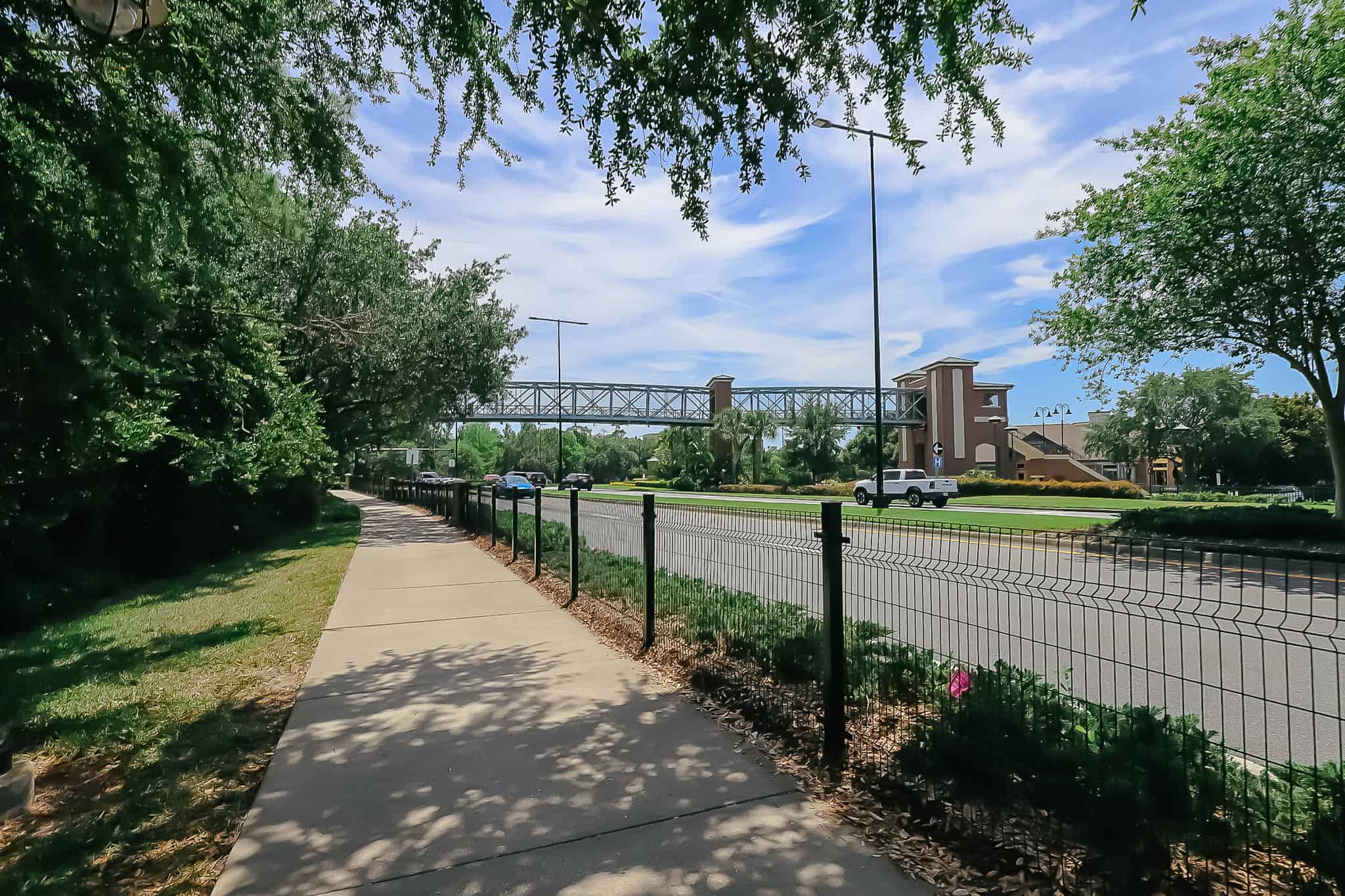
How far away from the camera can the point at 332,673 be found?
6234mm

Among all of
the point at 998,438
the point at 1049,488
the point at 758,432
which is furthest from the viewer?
the point at 758,432

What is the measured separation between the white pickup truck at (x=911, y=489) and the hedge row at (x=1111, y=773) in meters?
28.1

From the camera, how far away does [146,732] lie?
4.88 metres

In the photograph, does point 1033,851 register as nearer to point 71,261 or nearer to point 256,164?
point 71,261

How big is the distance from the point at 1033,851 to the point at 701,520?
13.9 ft

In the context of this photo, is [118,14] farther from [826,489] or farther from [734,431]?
[734,431]

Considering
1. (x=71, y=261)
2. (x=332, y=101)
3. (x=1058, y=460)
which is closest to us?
(x=71, y=261)

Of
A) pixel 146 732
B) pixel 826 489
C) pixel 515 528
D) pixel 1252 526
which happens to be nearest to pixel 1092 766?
pixel 146 732

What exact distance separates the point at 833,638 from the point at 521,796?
189cm

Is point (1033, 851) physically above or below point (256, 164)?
below

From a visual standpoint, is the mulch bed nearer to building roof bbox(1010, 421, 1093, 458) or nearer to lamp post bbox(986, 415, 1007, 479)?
lamp post bbox(986, 415, 1007, 479)

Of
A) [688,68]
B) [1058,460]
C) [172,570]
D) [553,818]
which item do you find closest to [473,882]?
[553,818]

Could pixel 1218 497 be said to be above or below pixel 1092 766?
below

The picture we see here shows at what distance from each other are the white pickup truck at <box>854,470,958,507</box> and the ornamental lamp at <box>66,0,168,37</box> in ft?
96.0
